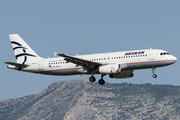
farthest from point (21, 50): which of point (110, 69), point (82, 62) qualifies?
point (110, 69)

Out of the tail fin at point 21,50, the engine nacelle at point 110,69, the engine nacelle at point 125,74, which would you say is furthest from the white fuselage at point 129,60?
the tail fin at point 21,50

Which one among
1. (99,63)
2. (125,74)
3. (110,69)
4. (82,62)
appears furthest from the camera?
(125,74)

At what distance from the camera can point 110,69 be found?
207 ft

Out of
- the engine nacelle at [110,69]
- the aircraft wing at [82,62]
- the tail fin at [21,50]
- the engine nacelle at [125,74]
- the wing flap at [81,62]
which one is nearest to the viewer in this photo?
the wing flap at [81,62]

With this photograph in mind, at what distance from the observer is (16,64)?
224ft

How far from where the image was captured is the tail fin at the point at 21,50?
237 feet

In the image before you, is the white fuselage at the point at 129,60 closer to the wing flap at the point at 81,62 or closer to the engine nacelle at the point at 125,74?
the wing flap at the point at 81,62

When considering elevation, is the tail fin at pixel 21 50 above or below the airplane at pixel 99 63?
above

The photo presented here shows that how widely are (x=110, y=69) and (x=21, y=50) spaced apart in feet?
70.6

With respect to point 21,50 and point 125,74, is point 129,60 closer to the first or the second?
point 125,74

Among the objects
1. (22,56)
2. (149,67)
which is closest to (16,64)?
(22,56)

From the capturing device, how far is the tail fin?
7231 cm

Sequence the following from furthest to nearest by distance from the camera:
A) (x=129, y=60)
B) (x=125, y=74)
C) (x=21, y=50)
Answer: (x=21, y=50) < (x=125, y=74) < (x=129, y=60)

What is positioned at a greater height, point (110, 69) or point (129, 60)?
point (129, 60)
